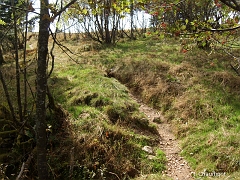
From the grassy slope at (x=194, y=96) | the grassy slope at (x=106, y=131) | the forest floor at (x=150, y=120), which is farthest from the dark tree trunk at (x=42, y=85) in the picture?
the grassy slope at (x=194, y=96)

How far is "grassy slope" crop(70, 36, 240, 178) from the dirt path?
21 centimetres

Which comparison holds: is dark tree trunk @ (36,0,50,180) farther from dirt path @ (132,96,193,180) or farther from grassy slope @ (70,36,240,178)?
grassy slope @ (70,36,240,178)

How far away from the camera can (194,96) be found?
7605mm

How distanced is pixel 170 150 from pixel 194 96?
8.08ft

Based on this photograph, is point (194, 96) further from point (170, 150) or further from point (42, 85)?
point (42, 85)

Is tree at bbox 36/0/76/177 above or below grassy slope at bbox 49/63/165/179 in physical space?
above

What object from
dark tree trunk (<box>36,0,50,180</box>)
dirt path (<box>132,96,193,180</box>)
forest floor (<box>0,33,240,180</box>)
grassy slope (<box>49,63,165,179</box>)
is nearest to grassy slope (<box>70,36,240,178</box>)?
forest floor (<box>0,33,240,180</box>)

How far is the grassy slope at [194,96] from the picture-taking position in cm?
541

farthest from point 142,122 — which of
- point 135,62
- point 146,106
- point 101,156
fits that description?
point 135,62

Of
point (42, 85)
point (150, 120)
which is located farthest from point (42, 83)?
point (150, 120)

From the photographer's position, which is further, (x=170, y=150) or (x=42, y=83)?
(x=170, y=150)

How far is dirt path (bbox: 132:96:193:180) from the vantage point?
17.2 feet

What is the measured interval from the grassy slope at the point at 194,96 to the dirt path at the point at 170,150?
21 centimetres

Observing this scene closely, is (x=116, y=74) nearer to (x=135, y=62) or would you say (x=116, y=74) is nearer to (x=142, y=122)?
(x=135, y=62)
